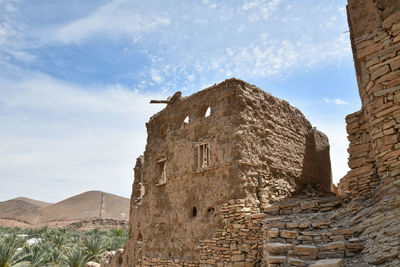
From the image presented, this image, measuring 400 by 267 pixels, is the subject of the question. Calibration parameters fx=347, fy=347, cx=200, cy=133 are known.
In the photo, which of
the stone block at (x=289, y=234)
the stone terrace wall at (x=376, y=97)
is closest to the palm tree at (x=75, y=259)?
the stone block at (x=289, y=234)

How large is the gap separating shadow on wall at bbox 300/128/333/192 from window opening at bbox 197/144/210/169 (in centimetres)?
351

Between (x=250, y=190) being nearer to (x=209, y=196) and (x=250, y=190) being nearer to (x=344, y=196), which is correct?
(x=209, y=196)

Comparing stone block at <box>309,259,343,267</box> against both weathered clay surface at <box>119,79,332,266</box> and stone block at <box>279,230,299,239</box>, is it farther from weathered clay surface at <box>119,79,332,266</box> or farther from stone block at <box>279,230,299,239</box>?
weathered clay surface at <box>119,79,332,266</box>

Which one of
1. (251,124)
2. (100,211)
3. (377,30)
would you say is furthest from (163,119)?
(100,211)

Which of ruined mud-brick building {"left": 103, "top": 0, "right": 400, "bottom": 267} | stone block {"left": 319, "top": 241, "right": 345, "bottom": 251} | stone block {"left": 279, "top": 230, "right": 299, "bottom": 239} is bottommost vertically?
stone block {"left": 319, "top": 241, "right": 345, "bottom": 251}

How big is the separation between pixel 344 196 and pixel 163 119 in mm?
7555

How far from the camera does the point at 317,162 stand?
13.5m

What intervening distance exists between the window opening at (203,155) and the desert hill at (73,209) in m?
65.9

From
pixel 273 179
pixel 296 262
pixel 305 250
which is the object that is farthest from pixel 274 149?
pixel 296 262

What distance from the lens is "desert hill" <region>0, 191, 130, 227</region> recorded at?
7802 centimetres

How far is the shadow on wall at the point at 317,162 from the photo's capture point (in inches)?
503

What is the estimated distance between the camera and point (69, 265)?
18594 mm

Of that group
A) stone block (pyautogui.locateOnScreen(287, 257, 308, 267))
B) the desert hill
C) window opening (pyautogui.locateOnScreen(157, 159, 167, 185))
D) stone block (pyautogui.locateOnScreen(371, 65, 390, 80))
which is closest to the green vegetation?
window opening (pyautogui.locateOnScreen(157, 159, 167, 185))

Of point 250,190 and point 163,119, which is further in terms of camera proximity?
point 163,119
